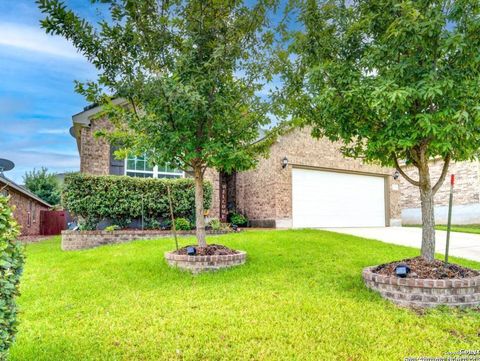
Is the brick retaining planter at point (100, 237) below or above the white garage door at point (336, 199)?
below

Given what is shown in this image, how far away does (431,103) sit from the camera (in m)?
5.14

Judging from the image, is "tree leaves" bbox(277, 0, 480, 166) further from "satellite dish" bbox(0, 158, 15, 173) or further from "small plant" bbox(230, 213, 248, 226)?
"satellite dish" bbox(0, 158, 15, 173)

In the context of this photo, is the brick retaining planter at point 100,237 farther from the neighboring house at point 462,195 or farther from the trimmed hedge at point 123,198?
the neighboring house at point 462,195

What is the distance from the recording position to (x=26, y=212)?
20406 mm

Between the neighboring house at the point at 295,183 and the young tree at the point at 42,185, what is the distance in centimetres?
1664

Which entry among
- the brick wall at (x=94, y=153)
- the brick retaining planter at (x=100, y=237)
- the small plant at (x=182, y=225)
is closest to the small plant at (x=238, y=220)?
the small plant at (x=182, y=225)

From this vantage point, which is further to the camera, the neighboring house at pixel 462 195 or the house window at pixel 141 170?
the neighboring house at pixel 462 195

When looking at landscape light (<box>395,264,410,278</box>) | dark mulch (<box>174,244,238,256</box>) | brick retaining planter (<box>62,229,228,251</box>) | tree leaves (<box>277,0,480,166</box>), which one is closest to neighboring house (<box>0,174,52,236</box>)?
brick retaining planter (<box>62,229,228,251</box>)

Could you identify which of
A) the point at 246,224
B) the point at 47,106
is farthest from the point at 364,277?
the point at 47,106

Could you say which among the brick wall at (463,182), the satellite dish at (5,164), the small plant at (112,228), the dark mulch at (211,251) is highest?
the satellite dish at (5,164)

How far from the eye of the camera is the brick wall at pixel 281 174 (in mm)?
14422

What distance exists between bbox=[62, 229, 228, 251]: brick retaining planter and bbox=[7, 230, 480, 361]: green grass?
332cm

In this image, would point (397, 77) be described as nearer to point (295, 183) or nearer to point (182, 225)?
point (182, 225)

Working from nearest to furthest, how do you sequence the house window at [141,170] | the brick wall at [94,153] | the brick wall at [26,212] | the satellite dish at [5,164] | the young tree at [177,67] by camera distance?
the young tree at [177,67] < the brick wall at [94,153] < the house window at [141,170] < the satellite dish at [5,164] < the brick wall at [26,212]
